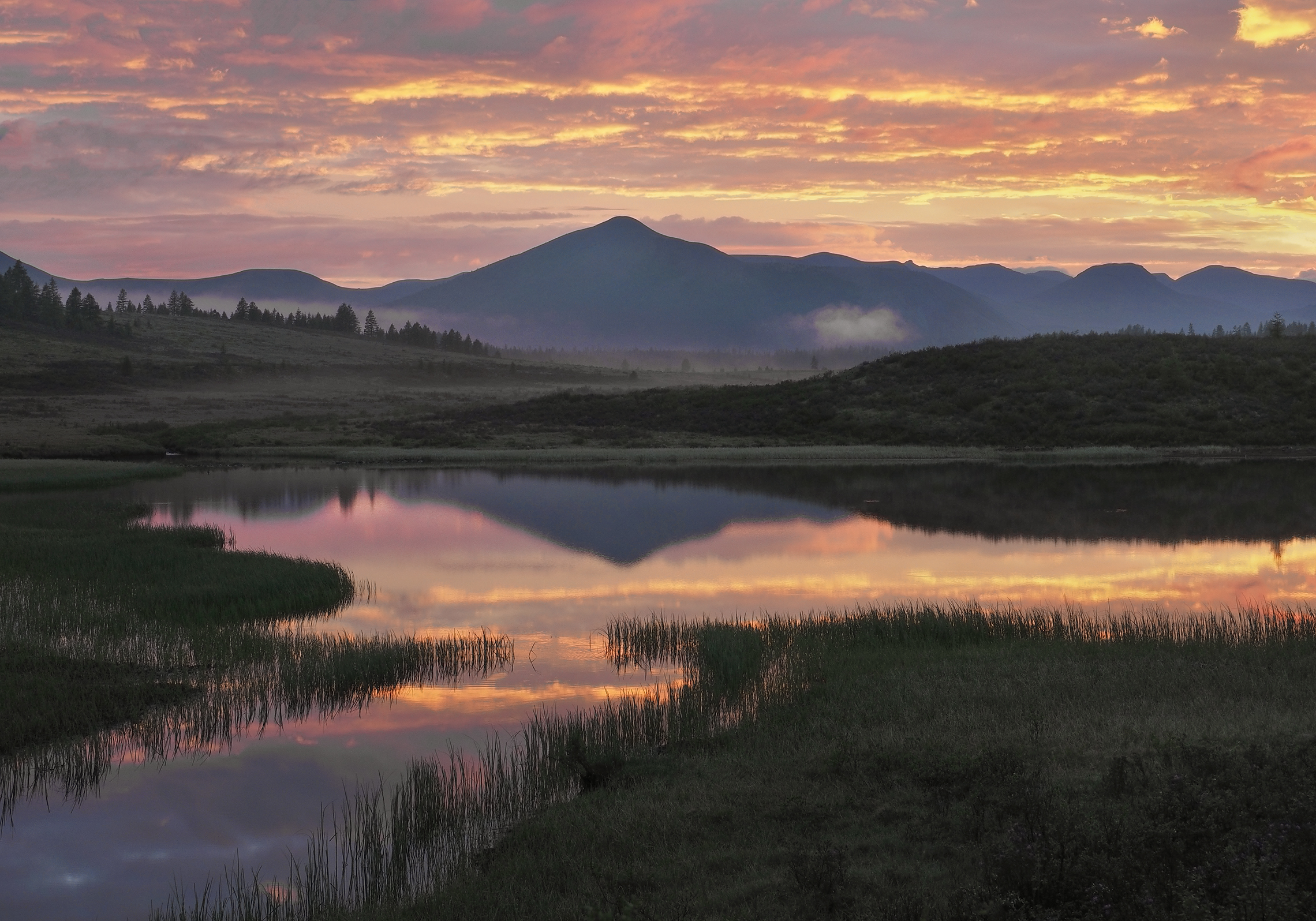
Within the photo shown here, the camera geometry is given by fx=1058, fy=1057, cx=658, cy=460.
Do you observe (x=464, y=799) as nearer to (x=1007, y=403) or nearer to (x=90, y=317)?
(x=1007, y=403)

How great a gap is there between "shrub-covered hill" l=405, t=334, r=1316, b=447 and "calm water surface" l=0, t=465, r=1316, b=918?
24147 millimetres

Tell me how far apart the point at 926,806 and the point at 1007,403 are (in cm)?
9178

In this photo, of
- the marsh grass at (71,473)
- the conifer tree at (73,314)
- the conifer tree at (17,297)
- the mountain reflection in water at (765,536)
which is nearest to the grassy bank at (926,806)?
the mountain reflection in water at (765,536)

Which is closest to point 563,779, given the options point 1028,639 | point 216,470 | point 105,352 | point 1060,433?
point 1028,639

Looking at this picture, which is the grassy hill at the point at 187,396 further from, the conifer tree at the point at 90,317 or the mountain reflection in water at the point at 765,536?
the mountain reflection in water at the point at 765,536

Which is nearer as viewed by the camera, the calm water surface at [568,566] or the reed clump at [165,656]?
the calm water surface at [568,566]

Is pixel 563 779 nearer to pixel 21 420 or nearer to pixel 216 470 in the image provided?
pixel 216 470

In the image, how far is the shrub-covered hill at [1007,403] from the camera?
293ft

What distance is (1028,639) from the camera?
19.2 metres

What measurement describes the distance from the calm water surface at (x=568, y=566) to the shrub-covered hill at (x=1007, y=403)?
2415 centimetres

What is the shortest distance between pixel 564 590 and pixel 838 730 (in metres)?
15.8

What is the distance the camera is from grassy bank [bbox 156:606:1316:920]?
8.36 metres

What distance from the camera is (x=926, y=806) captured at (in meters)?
10.7

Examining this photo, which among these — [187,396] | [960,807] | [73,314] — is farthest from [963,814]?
[73,314]
